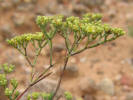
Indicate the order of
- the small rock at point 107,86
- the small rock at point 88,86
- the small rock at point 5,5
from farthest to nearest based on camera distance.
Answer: the small rock at point 5,5 < the small rock at point 107,86 < the small rock at point 88,86

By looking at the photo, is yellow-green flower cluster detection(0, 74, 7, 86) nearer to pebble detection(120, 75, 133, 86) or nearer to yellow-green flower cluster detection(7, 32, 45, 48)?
yellow-green flower cluster detection(7, 32, 45, 48)

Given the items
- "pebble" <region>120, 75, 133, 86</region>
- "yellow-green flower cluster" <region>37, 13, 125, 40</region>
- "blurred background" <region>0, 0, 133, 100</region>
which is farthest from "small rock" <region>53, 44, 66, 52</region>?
"yellow-green flower cluster" <region>37, 13, 125, 40</region>

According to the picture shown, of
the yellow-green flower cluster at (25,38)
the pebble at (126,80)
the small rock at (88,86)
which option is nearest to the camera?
the yellow-green flower cluster at (25,38)

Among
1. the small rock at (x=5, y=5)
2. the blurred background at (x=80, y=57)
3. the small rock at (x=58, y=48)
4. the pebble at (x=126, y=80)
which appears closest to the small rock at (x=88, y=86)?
the blurred background at (x=80, y=57)

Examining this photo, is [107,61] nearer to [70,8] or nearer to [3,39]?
[70,8]

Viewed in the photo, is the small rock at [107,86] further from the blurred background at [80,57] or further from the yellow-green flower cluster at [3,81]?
the yellow-green flower cluster at [3,81]

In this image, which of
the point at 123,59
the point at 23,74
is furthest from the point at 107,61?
the point at 23,74
